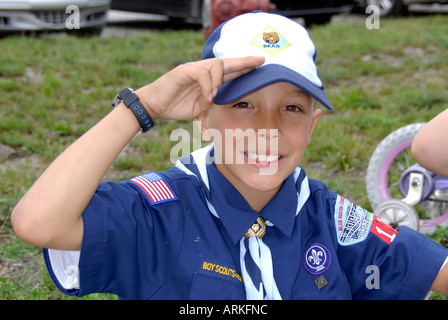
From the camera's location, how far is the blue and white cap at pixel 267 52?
1726 mm

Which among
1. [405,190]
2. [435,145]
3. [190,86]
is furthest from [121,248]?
[405,190]

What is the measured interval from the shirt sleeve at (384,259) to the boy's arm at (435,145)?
303 millimetres

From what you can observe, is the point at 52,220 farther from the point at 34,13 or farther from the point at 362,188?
the point at 34,13

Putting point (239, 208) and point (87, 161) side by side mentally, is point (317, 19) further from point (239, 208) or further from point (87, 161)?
point (87, 161)

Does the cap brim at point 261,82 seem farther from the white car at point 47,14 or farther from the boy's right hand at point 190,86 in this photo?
Result: the white car at point 47,14

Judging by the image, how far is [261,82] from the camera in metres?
1.70

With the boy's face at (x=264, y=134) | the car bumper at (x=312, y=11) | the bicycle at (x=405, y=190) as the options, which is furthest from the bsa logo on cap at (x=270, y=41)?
the car bumper at (x=312, y=11)

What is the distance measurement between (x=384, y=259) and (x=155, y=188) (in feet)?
2.53

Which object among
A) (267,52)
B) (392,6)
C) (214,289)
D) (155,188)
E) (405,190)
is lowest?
(405,190)

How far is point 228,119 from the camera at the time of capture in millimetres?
1822

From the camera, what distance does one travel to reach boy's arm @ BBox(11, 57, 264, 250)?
1.52 meters

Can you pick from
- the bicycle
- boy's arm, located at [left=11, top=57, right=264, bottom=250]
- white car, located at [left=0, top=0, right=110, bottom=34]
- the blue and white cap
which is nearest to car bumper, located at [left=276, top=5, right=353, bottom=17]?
white car, located at [left=0, top=0, right=110, bottom=34]

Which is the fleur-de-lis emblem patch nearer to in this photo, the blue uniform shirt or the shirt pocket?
the blue uniform shirt
